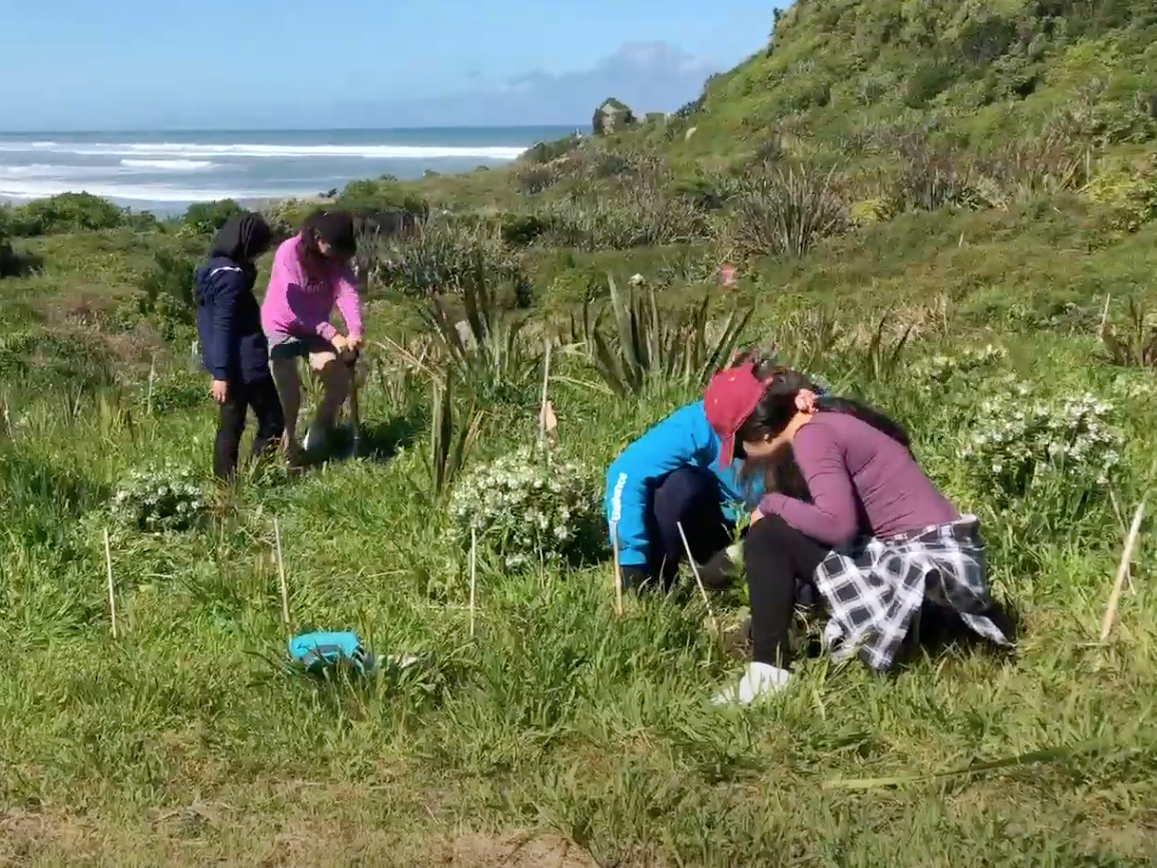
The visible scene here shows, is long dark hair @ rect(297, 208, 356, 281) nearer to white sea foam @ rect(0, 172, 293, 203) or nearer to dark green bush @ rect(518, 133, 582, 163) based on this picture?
dark green bush @ rect(518, 133, 582, 163)

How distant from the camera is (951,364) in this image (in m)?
6.06

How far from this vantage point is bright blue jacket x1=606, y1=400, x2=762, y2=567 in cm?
409

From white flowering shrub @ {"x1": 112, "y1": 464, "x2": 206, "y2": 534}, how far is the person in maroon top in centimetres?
232

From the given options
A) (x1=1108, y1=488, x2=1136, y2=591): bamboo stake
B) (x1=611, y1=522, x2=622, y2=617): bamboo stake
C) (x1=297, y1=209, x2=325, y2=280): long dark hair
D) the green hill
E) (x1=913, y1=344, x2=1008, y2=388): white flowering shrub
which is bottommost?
(x1=611, y1=522, x2=622, y2=617): bamboo stake

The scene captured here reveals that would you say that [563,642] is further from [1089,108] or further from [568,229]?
[1089,108]

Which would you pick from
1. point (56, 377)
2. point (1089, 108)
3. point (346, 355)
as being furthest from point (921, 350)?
point (1089, 108)

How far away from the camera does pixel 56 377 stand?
13398 millimetres

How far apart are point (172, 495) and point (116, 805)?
1968mm

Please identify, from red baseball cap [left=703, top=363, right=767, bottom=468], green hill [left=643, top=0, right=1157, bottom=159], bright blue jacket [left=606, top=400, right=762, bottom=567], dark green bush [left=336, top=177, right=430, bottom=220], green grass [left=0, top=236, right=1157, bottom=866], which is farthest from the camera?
dark green bush [left=336, top=177, right=430, bottom=220]

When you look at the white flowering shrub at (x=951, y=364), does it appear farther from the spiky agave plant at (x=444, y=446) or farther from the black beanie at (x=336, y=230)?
the black beanie at (x=336, y=230)

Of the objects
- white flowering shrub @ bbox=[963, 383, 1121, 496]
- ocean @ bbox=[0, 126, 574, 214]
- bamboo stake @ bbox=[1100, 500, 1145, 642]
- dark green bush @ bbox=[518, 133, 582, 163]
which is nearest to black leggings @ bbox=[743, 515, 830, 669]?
bamboo stake @ bbox=[1100, 500, 1145, 642]

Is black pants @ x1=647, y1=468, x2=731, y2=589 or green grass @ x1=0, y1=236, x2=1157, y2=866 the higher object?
black pants @ x1=647, y1=468, x2=731, y2=589

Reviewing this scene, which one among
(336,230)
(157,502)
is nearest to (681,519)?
(157,502)

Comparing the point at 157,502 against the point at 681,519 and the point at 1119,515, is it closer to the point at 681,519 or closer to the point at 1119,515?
the point at 681,519
